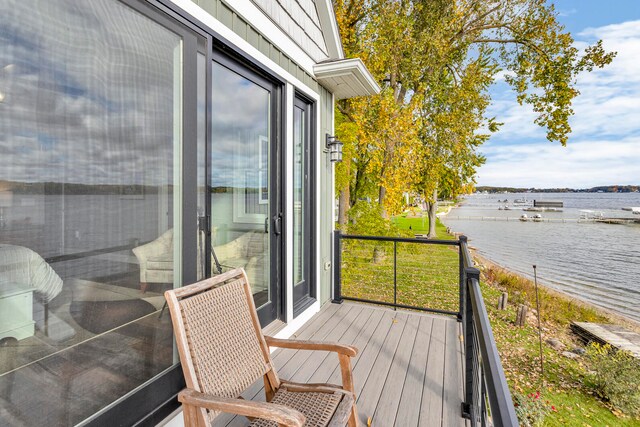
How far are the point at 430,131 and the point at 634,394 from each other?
7.42 m

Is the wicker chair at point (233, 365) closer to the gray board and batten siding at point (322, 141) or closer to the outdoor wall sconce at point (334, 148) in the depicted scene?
the gray board and batten siding at point (322, 141)

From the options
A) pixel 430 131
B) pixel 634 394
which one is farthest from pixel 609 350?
pixel 430 131

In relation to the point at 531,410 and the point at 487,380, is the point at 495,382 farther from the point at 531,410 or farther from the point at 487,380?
the point at 531,410

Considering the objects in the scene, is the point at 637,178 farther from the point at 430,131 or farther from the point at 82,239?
the point at 82,239

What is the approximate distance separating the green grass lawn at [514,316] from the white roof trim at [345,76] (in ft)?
11.2

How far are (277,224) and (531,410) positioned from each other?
4.88m

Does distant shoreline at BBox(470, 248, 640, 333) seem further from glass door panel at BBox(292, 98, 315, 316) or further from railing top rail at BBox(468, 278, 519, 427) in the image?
railing top rail at BBox(468, 278, 519, 427)

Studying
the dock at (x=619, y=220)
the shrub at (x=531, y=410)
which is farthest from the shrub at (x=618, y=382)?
the dock at (x=619, y=220)

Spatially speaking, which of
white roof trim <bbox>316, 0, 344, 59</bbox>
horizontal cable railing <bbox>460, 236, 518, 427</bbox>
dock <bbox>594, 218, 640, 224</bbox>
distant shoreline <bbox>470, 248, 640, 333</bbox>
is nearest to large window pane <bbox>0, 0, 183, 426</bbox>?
horizontal cable railing <bbox>460, 236, 518, 427</bbox>

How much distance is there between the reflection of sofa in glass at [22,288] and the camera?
1.05 m

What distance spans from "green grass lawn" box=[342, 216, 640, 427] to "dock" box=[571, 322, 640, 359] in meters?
0.32

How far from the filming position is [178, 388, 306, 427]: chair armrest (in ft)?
3.79

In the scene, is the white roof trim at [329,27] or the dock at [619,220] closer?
the white roof trim at [329,27]

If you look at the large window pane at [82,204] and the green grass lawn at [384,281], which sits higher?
the large window pane at [82,204]
